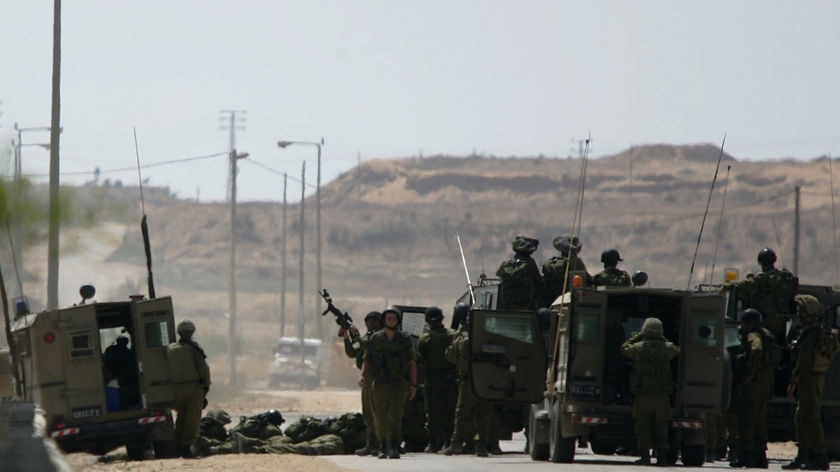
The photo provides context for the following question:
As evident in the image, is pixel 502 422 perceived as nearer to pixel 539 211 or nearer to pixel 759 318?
pixel 759 318

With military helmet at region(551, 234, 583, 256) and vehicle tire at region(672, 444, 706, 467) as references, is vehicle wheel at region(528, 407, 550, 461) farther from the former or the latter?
military helmet at region(551, 234, 583, 256)

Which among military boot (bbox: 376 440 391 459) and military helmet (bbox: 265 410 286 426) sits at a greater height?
military helmet (bbox: 265 410 286 426)

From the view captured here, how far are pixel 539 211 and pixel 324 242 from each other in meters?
18.1

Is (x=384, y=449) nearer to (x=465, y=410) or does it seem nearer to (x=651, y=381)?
(x=465, y=410)

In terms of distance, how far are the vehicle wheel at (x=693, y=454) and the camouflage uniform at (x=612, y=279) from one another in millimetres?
2285

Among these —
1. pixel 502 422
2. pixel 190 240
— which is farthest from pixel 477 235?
pixel 502 422

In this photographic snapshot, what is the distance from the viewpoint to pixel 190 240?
135 meters

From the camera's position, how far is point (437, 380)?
2128cm

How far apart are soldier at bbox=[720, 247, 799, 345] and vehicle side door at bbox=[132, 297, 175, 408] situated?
273 inches

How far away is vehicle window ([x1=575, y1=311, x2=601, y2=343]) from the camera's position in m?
17.7

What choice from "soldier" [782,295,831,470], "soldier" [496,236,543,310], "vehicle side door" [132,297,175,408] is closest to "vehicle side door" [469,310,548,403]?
"soldier" [496,236,543,310]

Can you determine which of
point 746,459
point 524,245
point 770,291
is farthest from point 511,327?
point 770,291

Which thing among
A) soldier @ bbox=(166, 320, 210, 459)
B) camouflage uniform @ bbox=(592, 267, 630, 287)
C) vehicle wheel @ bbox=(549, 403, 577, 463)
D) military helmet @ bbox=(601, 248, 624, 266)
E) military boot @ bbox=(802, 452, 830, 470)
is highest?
military helmet @ bbox=(601, 248, 624, 266)

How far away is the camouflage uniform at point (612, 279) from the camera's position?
19.4 metres
